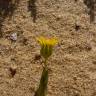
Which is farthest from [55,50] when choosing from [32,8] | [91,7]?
[91,7]

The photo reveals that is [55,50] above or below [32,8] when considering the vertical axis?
below

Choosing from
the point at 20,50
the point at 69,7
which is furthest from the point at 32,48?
the point at 69,7

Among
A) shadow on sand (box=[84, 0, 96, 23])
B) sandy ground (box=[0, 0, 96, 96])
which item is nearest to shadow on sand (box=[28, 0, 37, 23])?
sandy ground (box=[0, 0, 96, 96])

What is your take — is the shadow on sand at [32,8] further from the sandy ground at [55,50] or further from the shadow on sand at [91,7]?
the shadow on sand at [91,7]

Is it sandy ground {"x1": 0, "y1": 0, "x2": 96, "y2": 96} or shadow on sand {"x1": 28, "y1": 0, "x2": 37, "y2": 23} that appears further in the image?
shadow on sand {"x1": 28, "y1": 0, "x2": 37, "y2": 23}

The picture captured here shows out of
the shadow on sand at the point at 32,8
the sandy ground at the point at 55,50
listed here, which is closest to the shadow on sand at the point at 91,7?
the sandy ground at the point at 55,50

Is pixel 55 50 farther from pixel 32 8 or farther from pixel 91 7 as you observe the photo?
pixel 91 7

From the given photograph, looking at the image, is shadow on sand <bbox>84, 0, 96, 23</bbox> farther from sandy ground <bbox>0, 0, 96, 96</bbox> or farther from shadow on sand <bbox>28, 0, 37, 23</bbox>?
shadow on sand <bbox>28, 0, 37, 23</bbox>

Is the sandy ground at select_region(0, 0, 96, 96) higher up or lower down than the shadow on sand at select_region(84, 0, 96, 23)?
lower down

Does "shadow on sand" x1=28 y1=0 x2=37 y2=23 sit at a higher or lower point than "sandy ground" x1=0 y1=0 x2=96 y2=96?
higher
